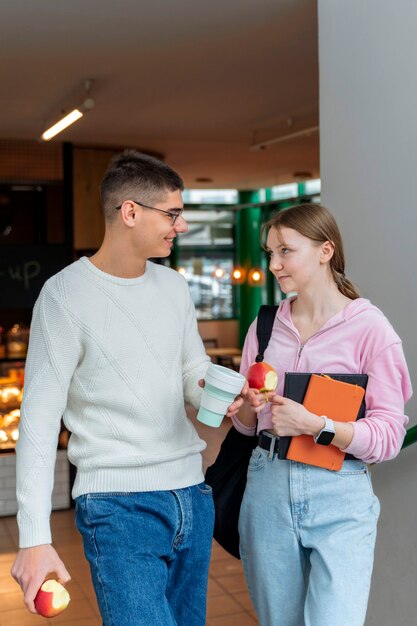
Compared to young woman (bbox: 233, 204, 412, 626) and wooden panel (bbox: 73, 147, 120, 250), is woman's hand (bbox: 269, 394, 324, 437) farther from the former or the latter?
wooden panel (bbox: 73, 147, 120, 250)

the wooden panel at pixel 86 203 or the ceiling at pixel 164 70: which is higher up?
the ceiling at pixel 164 70

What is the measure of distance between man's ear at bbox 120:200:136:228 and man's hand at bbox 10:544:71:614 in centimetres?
77

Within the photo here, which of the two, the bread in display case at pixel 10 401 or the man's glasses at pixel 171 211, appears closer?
the man's glasses at pixel 171 211

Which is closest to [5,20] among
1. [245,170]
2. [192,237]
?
[245,170]

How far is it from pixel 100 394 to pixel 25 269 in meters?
4.61

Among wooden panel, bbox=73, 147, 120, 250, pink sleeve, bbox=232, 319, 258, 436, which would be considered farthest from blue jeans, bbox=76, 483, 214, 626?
wooden panel, bbox=73, 147, 120, 250

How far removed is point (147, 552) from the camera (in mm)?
1877

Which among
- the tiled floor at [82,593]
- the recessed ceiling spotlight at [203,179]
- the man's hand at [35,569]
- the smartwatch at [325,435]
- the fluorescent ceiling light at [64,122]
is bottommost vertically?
the tiled floor at [82,593]

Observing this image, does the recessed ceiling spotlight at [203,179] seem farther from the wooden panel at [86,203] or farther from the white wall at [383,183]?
the white wall at [383,183]

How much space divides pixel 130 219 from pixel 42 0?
257 cm

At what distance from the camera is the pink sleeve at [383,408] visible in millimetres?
1967

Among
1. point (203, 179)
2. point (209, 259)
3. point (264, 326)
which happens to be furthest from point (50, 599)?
point (209, 259)

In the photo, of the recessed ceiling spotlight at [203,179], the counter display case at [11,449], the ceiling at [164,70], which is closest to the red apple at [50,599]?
the ceiling at [164,70]

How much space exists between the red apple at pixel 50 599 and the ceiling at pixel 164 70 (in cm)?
321
